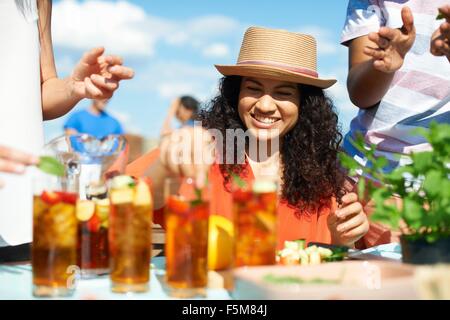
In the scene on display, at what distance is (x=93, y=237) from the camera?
128 centimetres

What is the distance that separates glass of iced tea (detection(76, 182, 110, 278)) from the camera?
1.25 metres

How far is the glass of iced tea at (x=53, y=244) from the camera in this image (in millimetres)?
1079

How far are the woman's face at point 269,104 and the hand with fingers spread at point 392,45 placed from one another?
1.87ft

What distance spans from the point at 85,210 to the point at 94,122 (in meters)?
3.27

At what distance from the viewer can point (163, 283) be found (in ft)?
4.04

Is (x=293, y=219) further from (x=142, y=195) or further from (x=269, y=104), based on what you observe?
(x=142, y=195)

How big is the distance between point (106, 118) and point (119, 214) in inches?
139

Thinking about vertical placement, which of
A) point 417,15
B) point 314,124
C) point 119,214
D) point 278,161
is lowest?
point 119,214

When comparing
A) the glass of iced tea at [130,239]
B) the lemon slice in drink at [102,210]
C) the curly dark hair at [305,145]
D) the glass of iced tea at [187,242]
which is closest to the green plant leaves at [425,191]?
the glass of iced tea at [187,242]

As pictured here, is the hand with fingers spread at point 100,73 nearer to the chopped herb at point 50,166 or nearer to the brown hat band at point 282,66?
the chopped herb at point 50,166

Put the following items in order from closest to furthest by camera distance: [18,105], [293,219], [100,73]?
1. [100,73]
2. [18,105]
3. [293,219]

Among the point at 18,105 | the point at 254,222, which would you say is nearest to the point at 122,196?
the point at 254,222
